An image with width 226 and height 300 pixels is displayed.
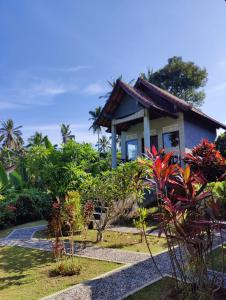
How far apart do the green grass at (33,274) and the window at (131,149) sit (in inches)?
504

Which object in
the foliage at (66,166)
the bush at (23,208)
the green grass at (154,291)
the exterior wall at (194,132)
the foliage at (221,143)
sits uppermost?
the exterior wall at (194,132)

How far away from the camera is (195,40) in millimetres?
12594

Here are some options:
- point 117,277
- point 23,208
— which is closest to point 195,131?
point 23,208

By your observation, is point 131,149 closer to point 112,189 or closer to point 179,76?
point 112,189

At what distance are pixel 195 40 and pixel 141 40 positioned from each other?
2438 millimetres

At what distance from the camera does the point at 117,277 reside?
557 cm

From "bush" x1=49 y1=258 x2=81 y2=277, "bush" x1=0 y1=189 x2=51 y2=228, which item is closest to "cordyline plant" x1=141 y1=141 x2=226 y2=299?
Result: "bush" x1=49 y1=258 x2=81 y2=277

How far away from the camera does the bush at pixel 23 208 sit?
1369cm

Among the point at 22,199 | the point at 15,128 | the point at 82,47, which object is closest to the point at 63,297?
the point at 22,199

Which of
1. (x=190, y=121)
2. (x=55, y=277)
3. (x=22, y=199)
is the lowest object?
(x=55, y=277)

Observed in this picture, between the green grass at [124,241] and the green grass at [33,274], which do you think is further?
the green grass at [124,241]

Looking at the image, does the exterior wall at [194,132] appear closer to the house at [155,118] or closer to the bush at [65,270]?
the house at [155,118]

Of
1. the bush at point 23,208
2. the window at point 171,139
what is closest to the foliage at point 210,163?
the bush at point 23,208

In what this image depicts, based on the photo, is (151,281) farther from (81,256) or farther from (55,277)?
(81,256)
